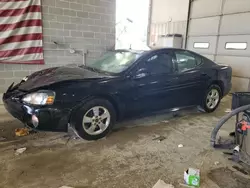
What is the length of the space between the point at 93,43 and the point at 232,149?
13.2ft

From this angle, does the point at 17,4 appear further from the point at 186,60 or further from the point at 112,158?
the point at 112,158

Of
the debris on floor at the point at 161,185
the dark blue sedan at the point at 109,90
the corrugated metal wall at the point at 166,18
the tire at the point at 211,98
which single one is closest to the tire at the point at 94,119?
the dark blue sedan at the point at 109,90

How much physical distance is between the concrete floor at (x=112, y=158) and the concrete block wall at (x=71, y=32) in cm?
165

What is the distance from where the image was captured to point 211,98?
4.48 meters

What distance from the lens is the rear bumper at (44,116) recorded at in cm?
268

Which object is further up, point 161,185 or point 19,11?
point 19,11

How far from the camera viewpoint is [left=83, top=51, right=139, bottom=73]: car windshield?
3.40 m

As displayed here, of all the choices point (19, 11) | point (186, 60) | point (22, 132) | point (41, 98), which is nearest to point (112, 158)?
point (41, 98)

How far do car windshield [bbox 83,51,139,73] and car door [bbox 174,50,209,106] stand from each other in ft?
2.77

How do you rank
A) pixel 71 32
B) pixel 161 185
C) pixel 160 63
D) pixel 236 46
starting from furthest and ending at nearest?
pixel 236 46 < pixel 71 32 < pixel 160 63 < pixel 161 185

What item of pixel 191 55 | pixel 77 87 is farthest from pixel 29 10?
pixel 191 55

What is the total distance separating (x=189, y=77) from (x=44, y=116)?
2.54 metres

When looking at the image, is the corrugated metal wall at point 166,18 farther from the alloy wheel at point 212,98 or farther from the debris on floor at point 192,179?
the debris on floor at point 192,179

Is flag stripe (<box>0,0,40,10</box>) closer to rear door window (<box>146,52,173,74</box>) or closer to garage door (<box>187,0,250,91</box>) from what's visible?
rear door window (<box>146,52,173,74</box>)
